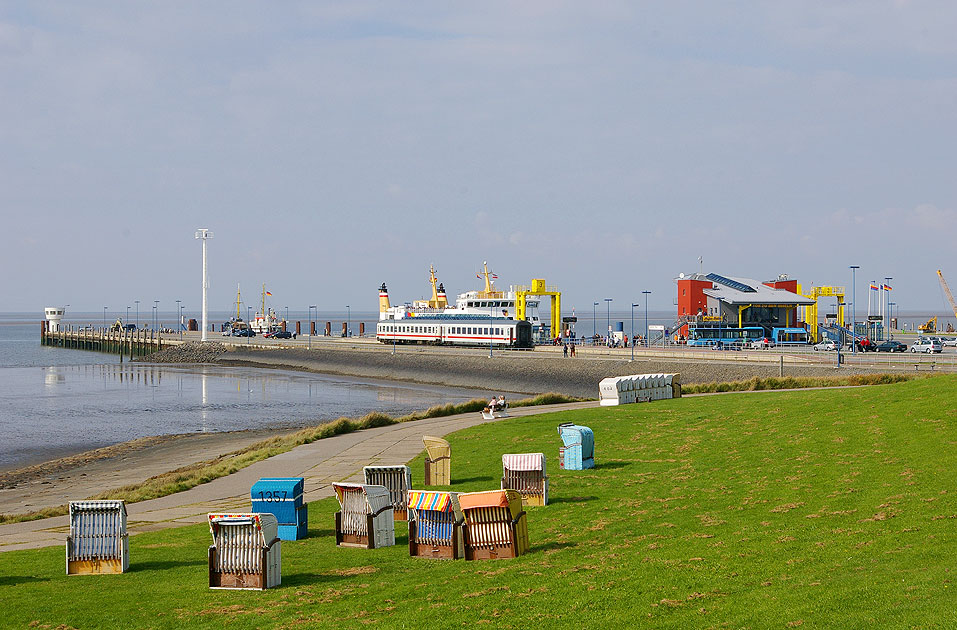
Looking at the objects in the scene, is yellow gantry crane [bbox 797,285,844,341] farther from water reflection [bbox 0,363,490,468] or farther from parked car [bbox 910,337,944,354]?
water reflection [bbox 0,363,490,468]

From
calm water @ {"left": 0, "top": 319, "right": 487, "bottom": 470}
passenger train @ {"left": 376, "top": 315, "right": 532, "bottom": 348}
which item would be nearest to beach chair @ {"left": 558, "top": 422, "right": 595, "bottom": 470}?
calm water @ {"left": 0, "top": 319, "right": 487, "bottom": 470}

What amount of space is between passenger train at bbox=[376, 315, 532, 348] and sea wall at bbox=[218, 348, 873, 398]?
18.3 feet

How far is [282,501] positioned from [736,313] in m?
69.8

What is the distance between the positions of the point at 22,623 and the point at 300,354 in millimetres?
92927

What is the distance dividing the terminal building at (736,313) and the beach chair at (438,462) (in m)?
59.1

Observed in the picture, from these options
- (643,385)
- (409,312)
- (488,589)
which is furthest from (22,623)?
(409,312)

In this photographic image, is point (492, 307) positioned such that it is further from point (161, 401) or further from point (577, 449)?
point (577, 449)

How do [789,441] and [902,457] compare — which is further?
[789,441]

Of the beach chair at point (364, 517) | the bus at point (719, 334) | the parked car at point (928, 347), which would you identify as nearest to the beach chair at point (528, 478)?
the beach chair at point (364, 517)

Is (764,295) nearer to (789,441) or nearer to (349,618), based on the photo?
(789,441)

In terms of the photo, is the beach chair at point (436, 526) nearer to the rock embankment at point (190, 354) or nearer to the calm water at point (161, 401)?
the calm water at point (161, 401)

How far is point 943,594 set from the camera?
9102mm

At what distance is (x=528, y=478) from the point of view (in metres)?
16.9

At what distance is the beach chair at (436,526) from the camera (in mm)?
12883
